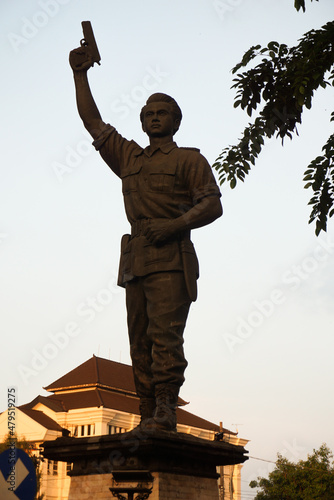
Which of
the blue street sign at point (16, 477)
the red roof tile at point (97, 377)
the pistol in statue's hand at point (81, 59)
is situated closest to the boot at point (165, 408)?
the blue street sign at point (16, 477)

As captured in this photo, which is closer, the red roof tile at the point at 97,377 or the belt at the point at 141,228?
the belt at the point at 141,228

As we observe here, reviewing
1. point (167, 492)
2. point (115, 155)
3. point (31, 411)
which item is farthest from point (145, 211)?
point (31, 411)

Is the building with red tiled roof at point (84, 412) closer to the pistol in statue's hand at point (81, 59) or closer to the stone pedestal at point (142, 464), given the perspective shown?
the stone pedestal at point (142, 464)

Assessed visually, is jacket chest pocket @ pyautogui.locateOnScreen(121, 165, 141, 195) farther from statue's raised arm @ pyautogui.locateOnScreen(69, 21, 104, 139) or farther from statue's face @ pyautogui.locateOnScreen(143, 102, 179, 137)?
statue's raised arm @ pyautogui.locateOnScreen(69, 21, 104, 139)

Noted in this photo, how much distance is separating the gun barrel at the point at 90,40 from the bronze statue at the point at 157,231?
0.05m

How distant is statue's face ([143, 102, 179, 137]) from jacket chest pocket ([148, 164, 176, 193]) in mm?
407

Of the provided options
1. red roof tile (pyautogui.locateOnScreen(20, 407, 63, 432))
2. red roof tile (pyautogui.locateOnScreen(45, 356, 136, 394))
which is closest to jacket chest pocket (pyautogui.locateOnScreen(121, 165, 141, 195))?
red roof tile (pyautogui.locateOnScreen(20, 407, 63, 432))

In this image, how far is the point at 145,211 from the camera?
6363mm

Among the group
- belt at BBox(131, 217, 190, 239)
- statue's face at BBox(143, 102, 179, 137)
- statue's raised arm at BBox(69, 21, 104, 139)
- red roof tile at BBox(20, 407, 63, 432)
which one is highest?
red roof tile at BBox(20, 407, 63, 432)

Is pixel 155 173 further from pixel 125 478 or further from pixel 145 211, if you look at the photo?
pixel 125 478

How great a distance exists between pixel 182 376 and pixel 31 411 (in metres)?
47.3

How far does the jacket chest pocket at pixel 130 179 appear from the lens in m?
6.53

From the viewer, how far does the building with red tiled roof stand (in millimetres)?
47688

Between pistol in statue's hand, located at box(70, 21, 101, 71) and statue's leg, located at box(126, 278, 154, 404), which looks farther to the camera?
pistol in statue's hand, located at box(70, 21, 101, 71)
